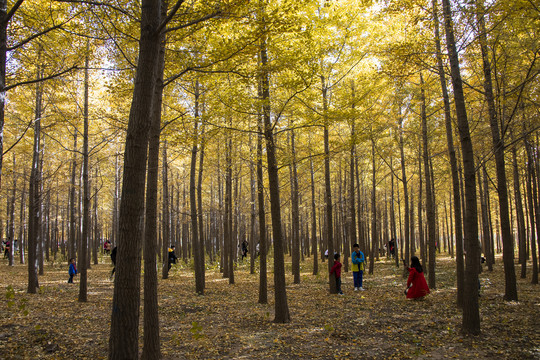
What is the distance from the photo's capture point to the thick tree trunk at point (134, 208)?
3.51 m

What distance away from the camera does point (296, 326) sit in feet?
24.3

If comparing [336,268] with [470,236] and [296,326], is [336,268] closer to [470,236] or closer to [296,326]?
[296,326]

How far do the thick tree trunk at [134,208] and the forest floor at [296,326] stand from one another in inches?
101

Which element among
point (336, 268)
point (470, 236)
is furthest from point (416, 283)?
point (470, 236)

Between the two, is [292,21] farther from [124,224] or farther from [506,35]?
[506,35]

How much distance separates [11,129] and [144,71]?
49.7 ft

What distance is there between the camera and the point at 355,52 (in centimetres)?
1090

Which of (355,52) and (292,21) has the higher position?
(355,52)

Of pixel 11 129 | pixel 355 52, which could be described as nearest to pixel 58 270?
pixel 11 129

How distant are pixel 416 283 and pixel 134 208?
892cm

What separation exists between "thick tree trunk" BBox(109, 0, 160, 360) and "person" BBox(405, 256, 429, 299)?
27.5ft

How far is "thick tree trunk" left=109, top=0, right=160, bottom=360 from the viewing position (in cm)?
351

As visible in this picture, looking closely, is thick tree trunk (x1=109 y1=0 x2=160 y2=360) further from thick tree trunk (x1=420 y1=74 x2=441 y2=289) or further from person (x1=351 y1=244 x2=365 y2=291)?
thick tree trunk (x1=420 y1=74 x2=441 y2=289)

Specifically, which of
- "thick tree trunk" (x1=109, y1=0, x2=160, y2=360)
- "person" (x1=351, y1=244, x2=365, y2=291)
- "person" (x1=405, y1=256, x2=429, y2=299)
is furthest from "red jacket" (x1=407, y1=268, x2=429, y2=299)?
"thick tree trunk" (x1=109, y1=0, x2=160, y2=360)
